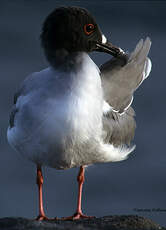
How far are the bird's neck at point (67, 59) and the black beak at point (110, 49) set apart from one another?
42 centimetres

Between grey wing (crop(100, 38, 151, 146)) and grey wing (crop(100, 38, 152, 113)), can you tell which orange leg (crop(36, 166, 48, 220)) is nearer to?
grey wing (crop(100, 38, 151, 146))

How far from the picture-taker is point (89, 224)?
8.73m

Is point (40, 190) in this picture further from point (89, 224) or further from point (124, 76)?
point (124, 76)

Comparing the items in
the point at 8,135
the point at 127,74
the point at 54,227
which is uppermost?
the point at 127,74

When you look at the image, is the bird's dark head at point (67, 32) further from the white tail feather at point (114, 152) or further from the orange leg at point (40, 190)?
the orange leg at point (40, 190)

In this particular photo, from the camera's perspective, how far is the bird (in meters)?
8.42

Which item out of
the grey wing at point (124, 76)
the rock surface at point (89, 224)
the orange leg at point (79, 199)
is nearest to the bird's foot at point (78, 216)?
the orange leg at point (79, 199)

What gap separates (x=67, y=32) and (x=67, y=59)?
0.32 meters

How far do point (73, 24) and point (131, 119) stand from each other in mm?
2191

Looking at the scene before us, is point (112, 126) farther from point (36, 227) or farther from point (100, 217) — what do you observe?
point (36, 227)

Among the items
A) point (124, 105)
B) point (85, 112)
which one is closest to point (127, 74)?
point (124, 105)

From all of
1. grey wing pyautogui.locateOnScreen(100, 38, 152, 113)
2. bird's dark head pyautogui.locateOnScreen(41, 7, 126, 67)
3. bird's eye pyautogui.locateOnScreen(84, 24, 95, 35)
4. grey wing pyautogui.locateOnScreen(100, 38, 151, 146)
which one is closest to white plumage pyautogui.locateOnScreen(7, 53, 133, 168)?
bird's dark head pyautogui.locateOnScreen(41, 7, 126, 67)

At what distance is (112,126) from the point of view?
9328 millimetres

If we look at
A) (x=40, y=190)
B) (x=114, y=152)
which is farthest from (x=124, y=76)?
(x=40, y=190)
